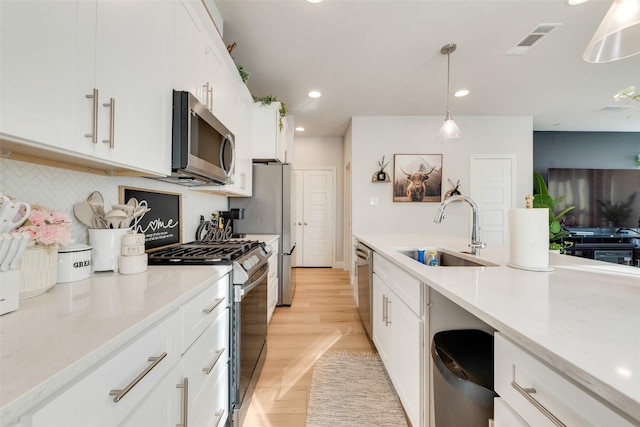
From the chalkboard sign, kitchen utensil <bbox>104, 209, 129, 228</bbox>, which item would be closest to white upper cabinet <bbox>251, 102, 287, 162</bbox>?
the chalkboard sign

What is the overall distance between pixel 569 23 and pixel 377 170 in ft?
8.41

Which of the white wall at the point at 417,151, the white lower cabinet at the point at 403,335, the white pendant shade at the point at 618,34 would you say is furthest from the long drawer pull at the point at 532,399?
the white wall at the point at 417,151

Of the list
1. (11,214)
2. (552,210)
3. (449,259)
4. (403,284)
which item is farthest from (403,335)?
(552,210)

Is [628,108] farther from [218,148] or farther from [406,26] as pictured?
[218,148]

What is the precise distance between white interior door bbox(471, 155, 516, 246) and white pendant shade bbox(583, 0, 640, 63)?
3.60 meters

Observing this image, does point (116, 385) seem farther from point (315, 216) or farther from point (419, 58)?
point (315, 216)

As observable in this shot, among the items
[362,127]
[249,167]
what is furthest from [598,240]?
[249,167]

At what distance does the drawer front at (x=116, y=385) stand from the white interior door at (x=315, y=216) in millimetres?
4604

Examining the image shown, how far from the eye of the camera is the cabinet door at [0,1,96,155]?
600 mm

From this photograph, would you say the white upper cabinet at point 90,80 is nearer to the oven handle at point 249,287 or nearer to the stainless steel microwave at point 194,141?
the stainless steel microwave at point 194,141

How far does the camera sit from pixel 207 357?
107 centimetres

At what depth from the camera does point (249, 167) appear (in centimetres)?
284

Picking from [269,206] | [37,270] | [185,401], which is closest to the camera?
[37,270]

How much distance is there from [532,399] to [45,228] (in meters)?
1.34
